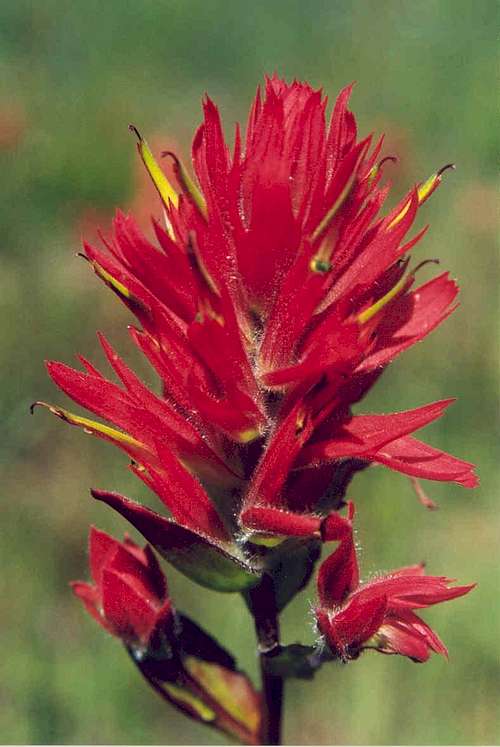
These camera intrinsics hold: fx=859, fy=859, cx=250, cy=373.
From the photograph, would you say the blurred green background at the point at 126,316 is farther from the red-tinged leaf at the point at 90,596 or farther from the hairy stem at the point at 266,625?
the hairy stem at the point at 266,625

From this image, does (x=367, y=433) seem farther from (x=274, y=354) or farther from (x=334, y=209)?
(x=334, y=209)

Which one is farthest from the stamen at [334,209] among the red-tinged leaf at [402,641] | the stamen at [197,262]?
the red-tinged leaf at [402,641]

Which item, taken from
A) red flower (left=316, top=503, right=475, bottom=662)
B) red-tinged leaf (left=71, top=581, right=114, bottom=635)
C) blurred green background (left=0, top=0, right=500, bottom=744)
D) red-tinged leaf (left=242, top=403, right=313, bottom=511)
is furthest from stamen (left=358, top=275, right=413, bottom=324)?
blurred green background (left=0, top=0, right=500, bottom=744)

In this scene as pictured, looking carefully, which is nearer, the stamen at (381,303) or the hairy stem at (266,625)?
the stamen at (381,303)

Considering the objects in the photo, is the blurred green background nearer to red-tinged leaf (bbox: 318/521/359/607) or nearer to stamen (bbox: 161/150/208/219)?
red-tinged leaf (bbox: 318/521/359/607)

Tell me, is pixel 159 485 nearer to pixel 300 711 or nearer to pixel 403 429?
pixel 403 429

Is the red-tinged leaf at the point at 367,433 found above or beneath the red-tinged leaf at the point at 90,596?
above

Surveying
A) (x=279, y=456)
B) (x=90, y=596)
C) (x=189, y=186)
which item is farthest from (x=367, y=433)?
(x=90, y=596)
